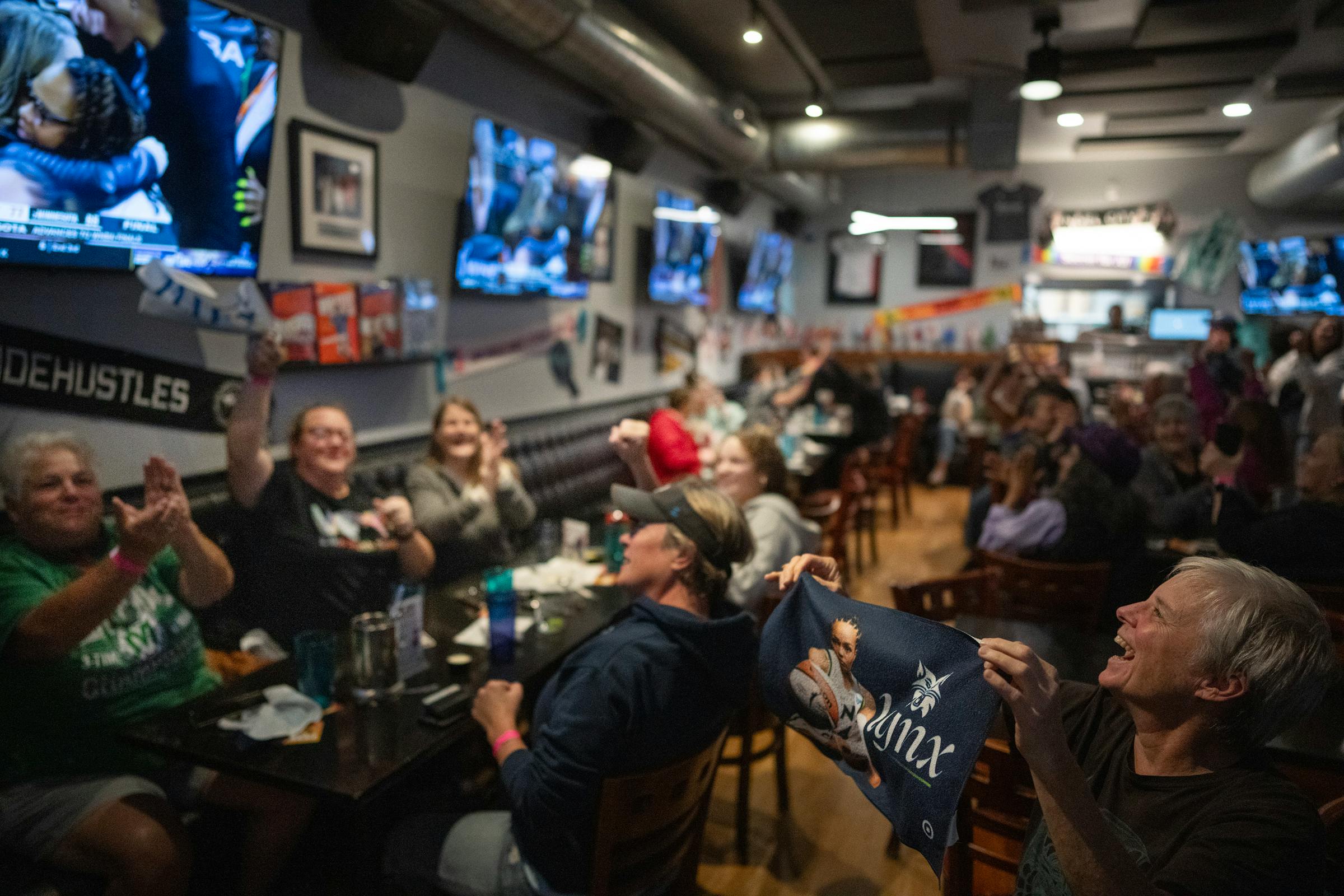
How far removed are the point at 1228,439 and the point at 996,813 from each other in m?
2.16

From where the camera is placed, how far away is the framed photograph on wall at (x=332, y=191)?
11.3 ft

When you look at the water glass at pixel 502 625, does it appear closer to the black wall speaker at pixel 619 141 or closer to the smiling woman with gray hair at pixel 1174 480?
the smiling woman with gray hair at pixel 1174 480

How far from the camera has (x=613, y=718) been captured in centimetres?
164

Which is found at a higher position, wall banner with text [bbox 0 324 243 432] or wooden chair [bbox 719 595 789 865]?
wall banner with text [bbox 0 324 243 432]

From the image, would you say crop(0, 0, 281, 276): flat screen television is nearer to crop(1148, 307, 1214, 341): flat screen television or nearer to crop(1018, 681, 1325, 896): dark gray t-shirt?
crop(1018, 681, 1325, 896): dark gray t-shirt

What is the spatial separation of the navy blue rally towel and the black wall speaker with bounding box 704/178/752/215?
23.7ft

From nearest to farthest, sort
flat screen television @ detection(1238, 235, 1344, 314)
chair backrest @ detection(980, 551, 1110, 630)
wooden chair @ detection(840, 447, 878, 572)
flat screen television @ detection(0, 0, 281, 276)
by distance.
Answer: flat screen television @ detection(0, 0, 281, 276)
chair backrest @ detection(980, 551, 1110, 630)
wooden chair @ detection(840, 447, 878, 572)
flat screen television @ detection(1238, 235, 1344, 314)

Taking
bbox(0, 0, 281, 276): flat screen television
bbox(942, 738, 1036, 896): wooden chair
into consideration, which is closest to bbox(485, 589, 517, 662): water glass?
bbox(942, 738, 1036, 896): wooden chair

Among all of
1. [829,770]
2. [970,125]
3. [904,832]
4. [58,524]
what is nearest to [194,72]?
[58,524]

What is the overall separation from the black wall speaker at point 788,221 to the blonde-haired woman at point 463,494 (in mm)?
7560

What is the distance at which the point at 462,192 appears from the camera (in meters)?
4.54

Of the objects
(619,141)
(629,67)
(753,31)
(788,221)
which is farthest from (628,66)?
(788,221)

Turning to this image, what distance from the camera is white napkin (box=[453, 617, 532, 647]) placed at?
236 cm

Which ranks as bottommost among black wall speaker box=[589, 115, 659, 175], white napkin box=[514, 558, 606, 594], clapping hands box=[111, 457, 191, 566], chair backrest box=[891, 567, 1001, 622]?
white napkin box=[514, 558, 606, 594]
